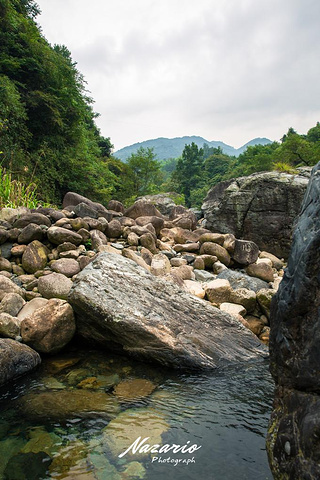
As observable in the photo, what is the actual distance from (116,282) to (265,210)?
26.7 ft

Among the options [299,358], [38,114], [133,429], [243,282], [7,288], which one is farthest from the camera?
[38,114]

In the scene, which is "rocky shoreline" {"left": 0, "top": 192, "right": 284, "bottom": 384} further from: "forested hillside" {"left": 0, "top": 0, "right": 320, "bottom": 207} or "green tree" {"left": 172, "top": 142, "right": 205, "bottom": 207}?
"green tree" {"left": 172, "top": 142, "right": 205, "bottom": 207}

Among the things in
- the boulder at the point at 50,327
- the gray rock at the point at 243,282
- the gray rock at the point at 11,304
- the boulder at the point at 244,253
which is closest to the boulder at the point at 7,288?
the gray rock at the point at 11,304

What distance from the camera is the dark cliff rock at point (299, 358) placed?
147 centimetres

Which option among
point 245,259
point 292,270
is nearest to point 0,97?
point 245,259

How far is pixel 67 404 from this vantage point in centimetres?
295

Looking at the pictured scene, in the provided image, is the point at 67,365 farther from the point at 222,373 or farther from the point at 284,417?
the point at 284,417

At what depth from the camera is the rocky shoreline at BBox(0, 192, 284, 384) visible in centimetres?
380

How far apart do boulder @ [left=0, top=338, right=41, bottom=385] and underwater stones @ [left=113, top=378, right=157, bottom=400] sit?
107 centimetres

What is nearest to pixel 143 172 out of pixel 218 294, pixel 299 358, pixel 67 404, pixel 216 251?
pixel 216 251

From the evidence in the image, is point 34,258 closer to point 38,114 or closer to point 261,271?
point 261,271

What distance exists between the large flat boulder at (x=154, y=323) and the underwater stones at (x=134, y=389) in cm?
41

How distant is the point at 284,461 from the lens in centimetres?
158

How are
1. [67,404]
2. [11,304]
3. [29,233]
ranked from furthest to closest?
[29,233]
[11,304]
[67,404]
